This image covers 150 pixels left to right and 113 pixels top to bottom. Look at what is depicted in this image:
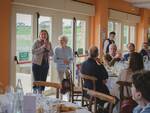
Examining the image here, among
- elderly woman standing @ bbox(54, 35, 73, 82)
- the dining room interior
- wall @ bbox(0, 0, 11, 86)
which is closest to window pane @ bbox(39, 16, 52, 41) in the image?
the dining room interior

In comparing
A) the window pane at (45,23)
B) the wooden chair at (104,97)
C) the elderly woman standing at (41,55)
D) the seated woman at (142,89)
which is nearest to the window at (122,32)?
the window pane at (45,23)

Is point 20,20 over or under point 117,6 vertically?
under

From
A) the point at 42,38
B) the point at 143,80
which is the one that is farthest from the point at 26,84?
the point at 143,80

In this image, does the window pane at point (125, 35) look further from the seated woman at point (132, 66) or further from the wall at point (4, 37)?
the seated woman at point (132, 66)

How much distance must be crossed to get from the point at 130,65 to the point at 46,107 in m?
1.76

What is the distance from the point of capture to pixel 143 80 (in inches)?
78.0

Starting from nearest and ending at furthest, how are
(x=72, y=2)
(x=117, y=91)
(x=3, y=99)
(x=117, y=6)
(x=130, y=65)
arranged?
(x=3, y=99)
(x=130, y=65)
(x=117, y=91)
(x=72, y=2)
(x=117, y=6)

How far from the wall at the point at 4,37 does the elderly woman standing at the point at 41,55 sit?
19.7 inches

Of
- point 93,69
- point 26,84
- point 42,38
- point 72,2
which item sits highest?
point 72,2

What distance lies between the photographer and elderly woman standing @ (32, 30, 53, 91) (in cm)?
544

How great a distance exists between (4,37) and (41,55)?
29.8 inches

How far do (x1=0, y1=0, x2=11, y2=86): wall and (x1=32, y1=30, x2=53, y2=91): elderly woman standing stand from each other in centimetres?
50

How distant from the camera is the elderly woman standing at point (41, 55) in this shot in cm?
544

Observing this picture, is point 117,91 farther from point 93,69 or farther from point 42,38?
point 42,38
